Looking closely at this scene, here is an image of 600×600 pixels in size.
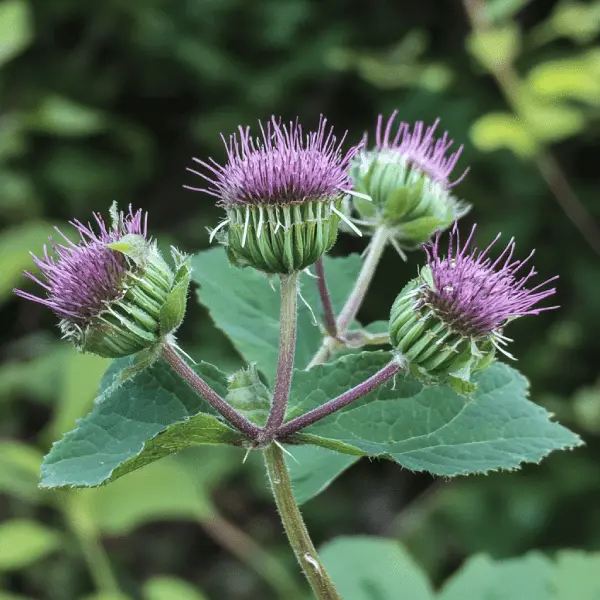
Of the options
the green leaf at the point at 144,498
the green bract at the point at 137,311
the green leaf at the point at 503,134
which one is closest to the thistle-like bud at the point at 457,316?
the green bract at the point at 137,311

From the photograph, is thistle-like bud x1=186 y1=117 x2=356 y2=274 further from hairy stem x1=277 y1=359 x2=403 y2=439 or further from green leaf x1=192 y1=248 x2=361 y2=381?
green leaf x1=192 y1=248 x2=361 y2=381

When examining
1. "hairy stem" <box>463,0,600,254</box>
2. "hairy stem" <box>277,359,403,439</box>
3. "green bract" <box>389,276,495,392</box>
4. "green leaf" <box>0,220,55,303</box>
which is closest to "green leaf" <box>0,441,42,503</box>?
"green leaf" <box>0,220,55,303</box>

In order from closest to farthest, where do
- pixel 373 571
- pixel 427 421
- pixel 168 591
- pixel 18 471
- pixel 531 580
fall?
pixel 427 421, pixel 531 580, pixel 373 571, pixel 168 591, pixel 18 471

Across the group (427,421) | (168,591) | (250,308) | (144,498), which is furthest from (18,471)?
(427,421)

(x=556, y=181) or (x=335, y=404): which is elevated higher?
(x=556, y=181)

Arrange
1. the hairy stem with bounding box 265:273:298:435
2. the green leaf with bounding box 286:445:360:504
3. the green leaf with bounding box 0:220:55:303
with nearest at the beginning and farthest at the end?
the hairy stem with bounding box 265:273:298:435 < the green leaf with bounding box 286:445:360:504 < the green leaf with bounding box 0:220:55:303

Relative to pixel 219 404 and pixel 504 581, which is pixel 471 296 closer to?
pixel 219 404
